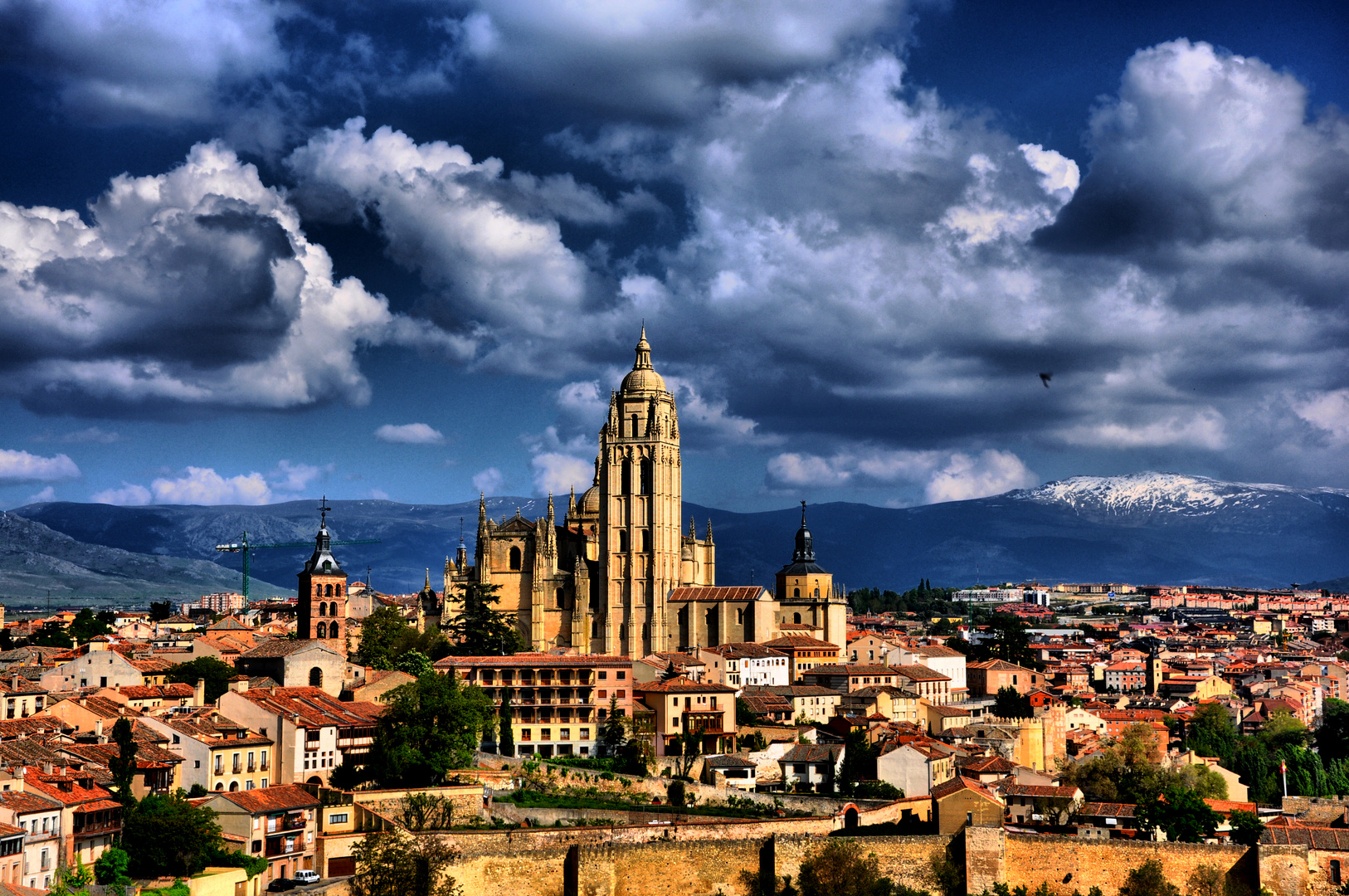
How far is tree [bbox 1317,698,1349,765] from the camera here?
94.2 m

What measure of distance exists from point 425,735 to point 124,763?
11.8 metres

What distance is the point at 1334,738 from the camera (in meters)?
96.4

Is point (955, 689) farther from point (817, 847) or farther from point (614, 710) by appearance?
point (817, 847)

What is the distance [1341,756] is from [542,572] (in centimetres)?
5153

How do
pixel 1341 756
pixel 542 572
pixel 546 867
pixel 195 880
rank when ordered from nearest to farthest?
pixel 195 880 < pixel 546 867 < pixel 1341 756 < pixel 542 572

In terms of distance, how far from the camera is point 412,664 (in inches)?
3044

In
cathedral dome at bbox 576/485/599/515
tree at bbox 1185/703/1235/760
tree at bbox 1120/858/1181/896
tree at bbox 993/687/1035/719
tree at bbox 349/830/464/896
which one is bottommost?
tree at bbox 1120/858/1181/896

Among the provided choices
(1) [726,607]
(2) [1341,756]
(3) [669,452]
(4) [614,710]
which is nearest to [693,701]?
(4) [614,710]

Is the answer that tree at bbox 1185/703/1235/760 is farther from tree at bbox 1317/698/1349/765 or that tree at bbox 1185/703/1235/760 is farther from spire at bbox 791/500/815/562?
spire at bbox 791/500/815/562

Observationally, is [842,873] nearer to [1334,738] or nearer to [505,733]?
[505,733]

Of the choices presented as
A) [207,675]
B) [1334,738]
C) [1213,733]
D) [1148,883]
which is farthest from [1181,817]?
[1334,738]

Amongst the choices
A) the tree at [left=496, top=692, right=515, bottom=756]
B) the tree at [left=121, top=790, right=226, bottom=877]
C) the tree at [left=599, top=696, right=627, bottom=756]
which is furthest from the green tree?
the tree at [left=121, top=790, right=226, bottom=877]

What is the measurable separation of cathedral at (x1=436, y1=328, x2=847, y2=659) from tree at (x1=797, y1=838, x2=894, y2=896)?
145 ft

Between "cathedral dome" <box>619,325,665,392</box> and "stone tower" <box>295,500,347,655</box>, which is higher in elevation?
"cathedral dome" <box>619,325,665,392</box>
